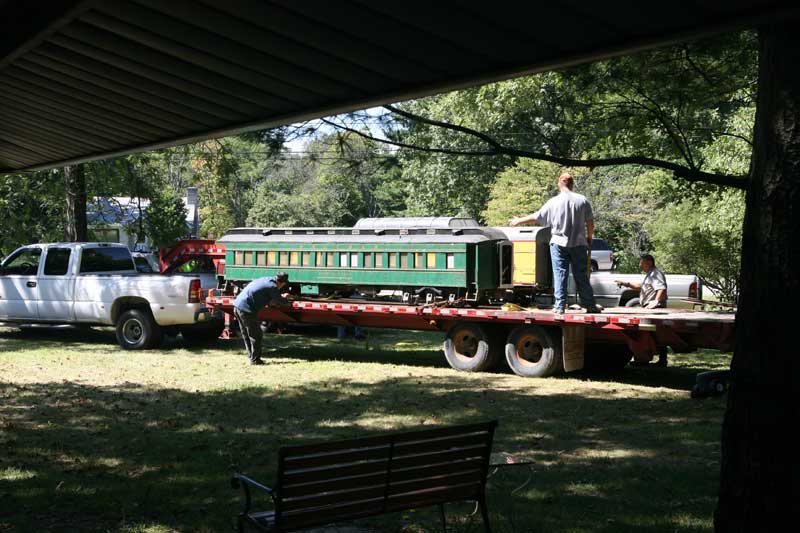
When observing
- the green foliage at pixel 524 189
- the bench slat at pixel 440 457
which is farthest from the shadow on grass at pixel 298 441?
the green foliage at pixel 524 189

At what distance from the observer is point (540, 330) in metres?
13.0

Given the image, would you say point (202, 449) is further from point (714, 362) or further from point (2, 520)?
point (714, 362)

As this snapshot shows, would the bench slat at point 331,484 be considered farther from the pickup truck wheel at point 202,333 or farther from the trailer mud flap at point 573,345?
the pickup truck wheel at point 202,333

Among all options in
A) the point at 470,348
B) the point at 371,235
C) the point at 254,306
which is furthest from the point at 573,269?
the point at 254,306

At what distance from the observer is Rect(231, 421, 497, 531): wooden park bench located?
15.9 ft

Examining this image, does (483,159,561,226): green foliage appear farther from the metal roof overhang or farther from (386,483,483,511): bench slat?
the metal roof overhang

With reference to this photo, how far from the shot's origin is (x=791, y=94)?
4.22m

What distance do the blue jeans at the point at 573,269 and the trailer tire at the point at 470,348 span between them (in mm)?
1527

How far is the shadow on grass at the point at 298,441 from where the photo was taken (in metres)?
6.27

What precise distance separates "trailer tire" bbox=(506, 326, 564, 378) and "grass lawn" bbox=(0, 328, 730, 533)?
0.97 feet

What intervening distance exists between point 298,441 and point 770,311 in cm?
551

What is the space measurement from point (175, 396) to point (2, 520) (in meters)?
5.45

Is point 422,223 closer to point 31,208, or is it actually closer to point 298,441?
point 298,441

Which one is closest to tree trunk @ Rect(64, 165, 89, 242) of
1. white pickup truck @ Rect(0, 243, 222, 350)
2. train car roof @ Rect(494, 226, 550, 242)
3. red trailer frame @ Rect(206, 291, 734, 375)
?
white pickup truck @ Rect(0, 243, 222, 350)
